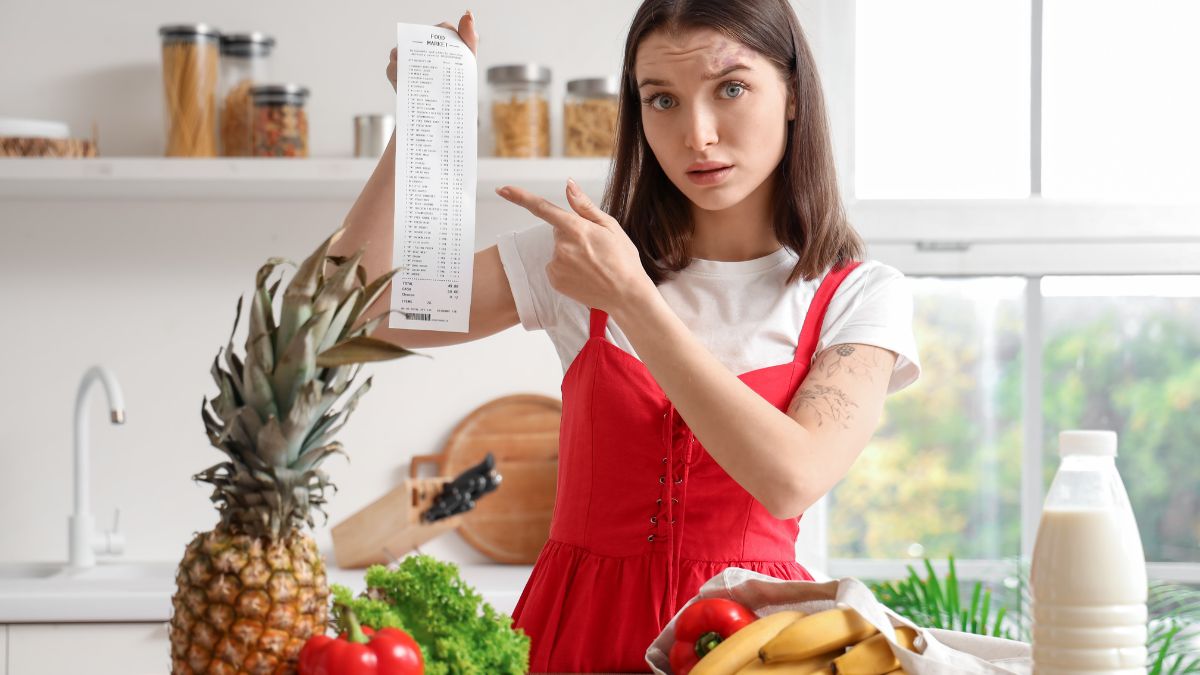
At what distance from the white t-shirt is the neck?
2 cm

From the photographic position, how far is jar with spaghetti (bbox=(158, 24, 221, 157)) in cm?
258

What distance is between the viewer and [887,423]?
111 inches

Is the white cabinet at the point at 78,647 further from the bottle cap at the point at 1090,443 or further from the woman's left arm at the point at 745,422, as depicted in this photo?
the bottle cap at the point at 1090,443

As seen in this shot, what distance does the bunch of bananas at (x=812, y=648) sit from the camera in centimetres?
101

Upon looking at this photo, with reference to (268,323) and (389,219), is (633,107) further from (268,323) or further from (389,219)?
(268,323)

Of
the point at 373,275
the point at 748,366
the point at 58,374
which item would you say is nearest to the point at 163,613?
the point at 58,374

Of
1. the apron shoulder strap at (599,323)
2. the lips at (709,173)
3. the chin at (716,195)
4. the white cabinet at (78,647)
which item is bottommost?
the white cabinet at (78,647)

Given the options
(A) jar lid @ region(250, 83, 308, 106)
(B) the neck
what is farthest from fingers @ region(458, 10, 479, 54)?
(A) jar lid @ region(250, 83, 308, 106)

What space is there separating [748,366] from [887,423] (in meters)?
1.46

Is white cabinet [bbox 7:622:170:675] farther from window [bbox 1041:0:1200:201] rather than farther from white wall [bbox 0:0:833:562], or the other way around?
window [bbox 1041:0:1200:201]

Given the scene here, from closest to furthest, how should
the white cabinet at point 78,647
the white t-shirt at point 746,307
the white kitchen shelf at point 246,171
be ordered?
the white t-shirt at point 746,307 → the white cabinet at point 78,647 → the white kitchen shelf at point 246,171

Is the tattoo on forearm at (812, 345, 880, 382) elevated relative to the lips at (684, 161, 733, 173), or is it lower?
lower

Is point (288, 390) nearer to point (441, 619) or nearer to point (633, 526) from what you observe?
point (441, 619)

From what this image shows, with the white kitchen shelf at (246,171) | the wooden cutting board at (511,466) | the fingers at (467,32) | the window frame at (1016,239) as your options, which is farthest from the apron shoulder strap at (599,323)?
the window frame at (1016,239)
